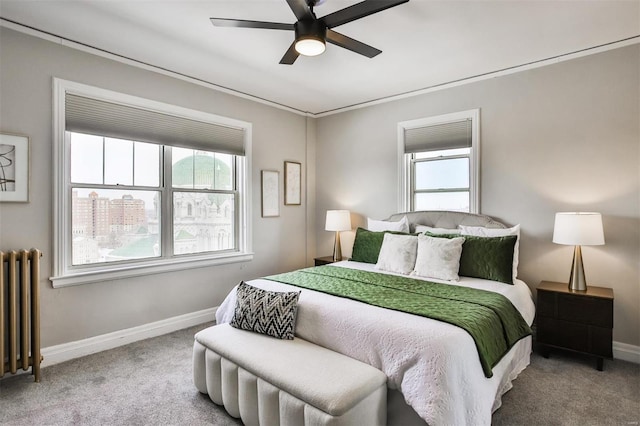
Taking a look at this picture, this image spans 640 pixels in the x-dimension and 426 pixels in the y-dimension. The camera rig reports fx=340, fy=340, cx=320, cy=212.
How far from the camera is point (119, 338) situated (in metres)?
3.15

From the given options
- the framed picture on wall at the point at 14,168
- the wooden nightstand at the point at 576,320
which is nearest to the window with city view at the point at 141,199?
the framed picture on wall at the point at 14,168

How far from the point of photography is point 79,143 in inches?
119

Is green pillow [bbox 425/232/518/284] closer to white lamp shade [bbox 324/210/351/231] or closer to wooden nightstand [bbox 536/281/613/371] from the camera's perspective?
wooden nightstand [bbox 536/281/613/371]

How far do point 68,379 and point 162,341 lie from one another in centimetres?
82

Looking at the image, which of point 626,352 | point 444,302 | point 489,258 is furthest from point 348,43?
point 626,352

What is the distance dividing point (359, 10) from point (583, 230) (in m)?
2.39

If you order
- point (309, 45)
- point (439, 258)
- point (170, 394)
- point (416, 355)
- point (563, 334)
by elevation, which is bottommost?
point (170, 394)

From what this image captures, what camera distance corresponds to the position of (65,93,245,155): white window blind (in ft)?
9.64

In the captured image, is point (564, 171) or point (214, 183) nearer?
point (564, 171)

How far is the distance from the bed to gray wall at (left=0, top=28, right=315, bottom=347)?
1.34 meters

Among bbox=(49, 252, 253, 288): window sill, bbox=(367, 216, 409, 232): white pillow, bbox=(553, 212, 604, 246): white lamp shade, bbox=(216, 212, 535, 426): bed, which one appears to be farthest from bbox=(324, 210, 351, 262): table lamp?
bbox=(553, 212, 604, 246): white lamp shade

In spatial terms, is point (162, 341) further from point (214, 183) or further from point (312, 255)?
point (312, 255)

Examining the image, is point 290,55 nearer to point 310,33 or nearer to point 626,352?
point 310,33

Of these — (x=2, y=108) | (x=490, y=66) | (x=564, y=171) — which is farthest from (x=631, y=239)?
(x=2, y=108)
